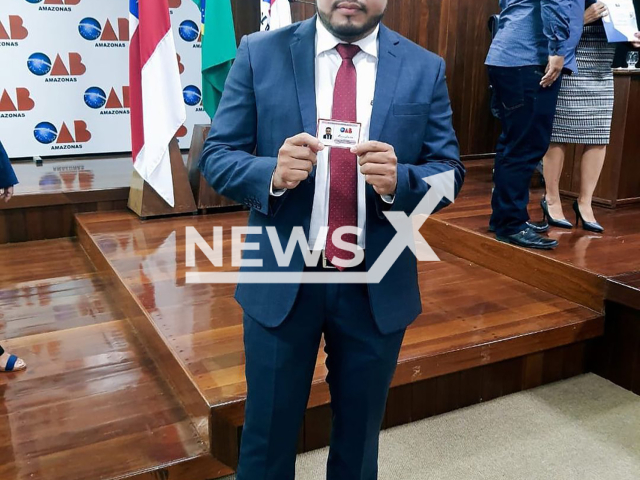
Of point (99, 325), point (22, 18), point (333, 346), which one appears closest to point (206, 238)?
point (99, 325)

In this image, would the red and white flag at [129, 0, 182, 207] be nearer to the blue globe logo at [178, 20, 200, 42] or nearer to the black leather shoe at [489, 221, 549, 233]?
the blue globe logo at [178, 20, 200, 42]

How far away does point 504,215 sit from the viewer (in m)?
2.62

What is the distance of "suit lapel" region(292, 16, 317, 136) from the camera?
3.51 feet

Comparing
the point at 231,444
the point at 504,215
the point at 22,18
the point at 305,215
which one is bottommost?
the point at 231,444

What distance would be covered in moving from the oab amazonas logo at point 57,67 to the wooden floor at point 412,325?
2169mm

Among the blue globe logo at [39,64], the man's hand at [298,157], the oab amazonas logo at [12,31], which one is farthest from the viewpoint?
the blue globe logo at [39,64]

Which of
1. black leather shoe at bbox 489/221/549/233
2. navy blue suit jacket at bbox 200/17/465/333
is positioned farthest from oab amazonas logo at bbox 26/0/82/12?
navy blue suit jacket at bbox 200/17/465/333

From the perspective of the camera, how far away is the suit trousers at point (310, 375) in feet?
3.70

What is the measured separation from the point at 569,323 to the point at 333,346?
4.29 feet

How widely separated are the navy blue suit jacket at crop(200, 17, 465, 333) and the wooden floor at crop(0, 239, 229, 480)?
66cm

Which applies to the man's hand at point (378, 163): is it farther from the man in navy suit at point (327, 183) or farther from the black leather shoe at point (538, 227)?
the black leather shoe at point (538, 227)

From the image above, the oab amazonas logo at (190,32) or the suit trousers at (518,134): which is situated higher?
the oab amazonas logo at (190,32)

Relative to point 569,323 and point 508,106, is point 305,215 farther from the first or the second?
point 508,106

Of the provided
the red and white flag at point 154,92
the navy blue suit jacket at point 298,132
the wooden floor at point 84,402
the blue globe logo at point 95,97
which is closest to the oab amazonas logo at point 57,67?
the blue globe logo at point 95,97
